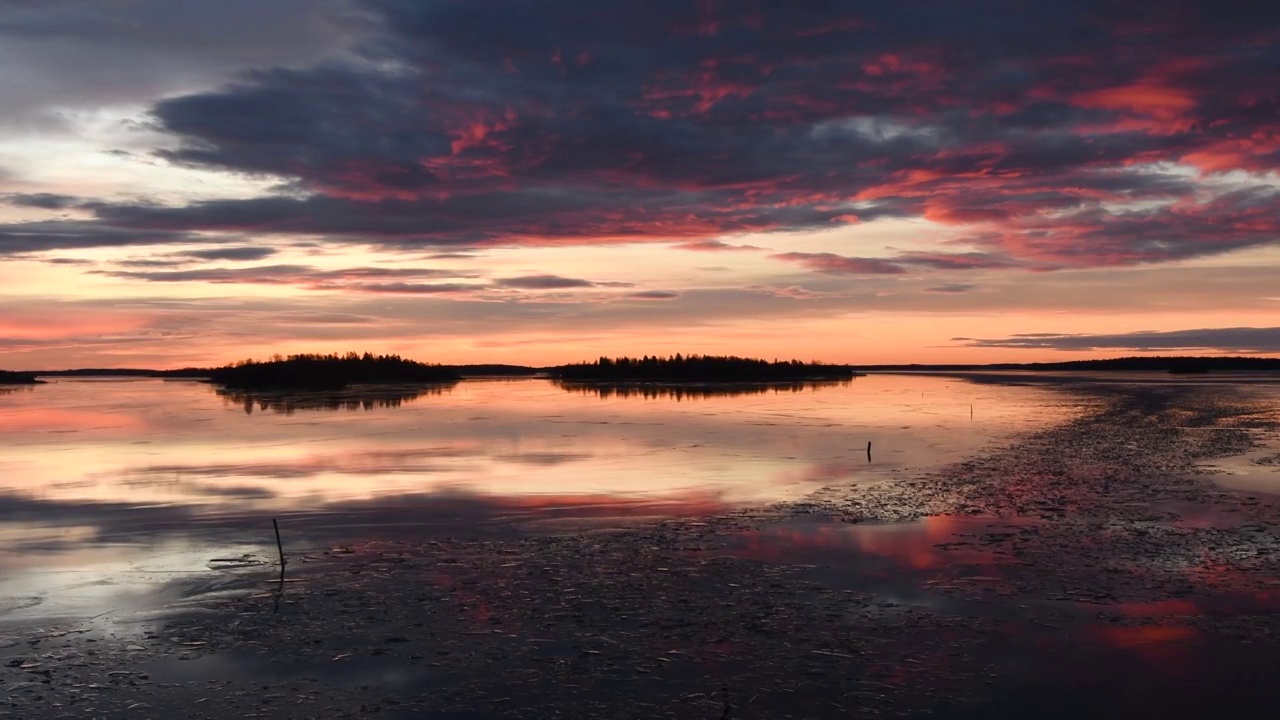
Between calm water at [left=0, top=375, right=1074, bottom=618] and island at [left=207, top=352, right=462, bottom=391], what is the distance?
44.4 meters

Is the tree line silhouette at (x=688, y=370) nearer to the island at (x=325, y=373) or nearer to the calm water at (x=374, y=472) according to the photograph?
the island at (x=325, y=373)

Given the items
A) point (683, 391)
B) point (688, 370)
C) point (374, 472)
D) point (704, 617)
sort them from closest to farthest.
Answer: point (704, 617)
point (374, 472)
point (683, 391)
point (688, 370)

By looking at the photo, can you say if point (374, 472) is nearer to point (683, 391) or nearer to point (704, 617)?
point (704, 617)

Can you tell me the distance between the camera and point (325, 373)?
104 meters

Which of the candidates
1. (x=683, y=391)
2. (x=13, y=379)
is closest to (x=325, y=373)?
(x=683, y=391)

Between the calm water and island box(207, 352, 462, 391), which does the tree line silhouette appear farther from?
the calm water

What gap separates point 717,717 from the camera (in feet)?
28.1

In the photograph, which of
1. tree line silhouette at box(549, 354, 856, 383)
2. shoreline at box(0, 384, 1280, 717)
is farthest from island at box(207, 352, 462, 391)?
shoreline at box(0, 384, 1280, 717)

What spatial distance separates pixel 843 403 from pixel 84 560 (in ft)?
175

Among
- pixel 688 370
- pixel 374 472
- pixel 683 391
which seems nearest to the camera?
pixel 374 472

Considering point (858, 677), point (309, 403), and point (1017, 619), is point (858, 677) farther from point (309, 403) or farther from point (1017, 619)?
point (309, 403)

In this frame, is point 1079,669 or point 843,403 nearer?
point 1079,669

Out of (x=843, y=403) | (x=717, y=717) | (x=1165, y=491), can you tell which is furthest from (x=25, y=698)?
(x=843, y=403)

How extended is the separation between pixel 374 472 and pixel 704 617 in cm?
1703
